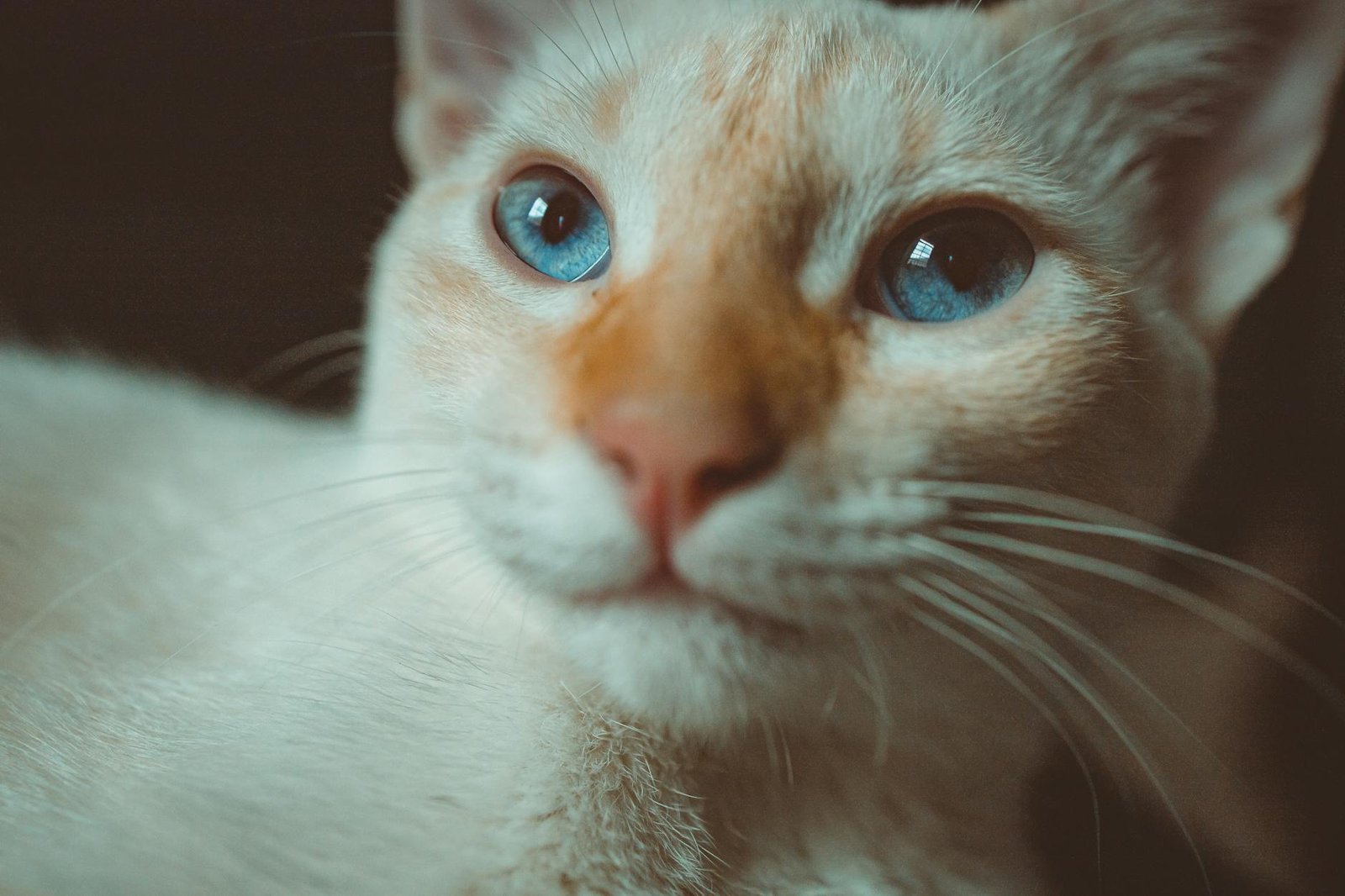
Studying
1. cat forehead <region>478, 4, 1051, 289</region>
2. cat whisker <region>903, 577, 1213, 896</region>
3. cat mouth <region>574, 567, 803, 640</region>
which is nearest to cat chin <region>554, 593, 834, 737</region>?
cat mouth <region>574, 567, 803, 640</region>

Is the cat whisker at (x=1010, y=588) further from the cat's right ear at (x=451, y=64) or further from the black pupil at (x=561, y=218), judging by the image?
the cat's right ear at (x=451, y=64)

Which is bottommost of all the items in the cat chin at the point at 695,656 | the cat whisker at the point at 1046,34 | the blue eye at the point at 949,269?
the cat chin at the point at 695,656

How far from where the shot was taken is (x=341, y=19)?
1113mm

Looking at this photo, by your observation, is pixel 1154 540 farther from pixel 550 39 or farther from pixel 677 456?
pixel 550 39

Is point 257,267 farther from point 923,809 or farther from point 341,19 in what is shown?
point 923,809

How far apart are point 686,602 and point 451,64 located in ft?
2.32

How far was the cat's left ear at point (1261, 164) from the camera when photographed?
85 cm

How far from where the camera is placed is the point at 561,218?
0.84 meters

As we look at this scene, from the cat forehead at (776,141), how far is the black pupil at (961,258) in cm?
3

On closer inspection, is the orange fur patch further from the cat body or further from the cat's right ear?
the cat's right ear

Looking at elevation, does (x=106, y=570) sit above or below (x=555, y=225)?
below

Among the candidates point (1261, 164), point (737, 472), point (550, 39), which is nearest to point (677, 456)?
point (737, 472)

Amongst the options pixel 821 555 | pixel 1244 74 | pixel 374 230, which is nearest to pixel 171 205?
pixel 374 230

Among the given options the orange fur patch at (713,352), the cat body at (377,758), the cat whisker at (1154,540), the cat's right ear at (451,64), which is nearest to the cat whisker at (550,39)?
the cat's right ear at (451,64)
